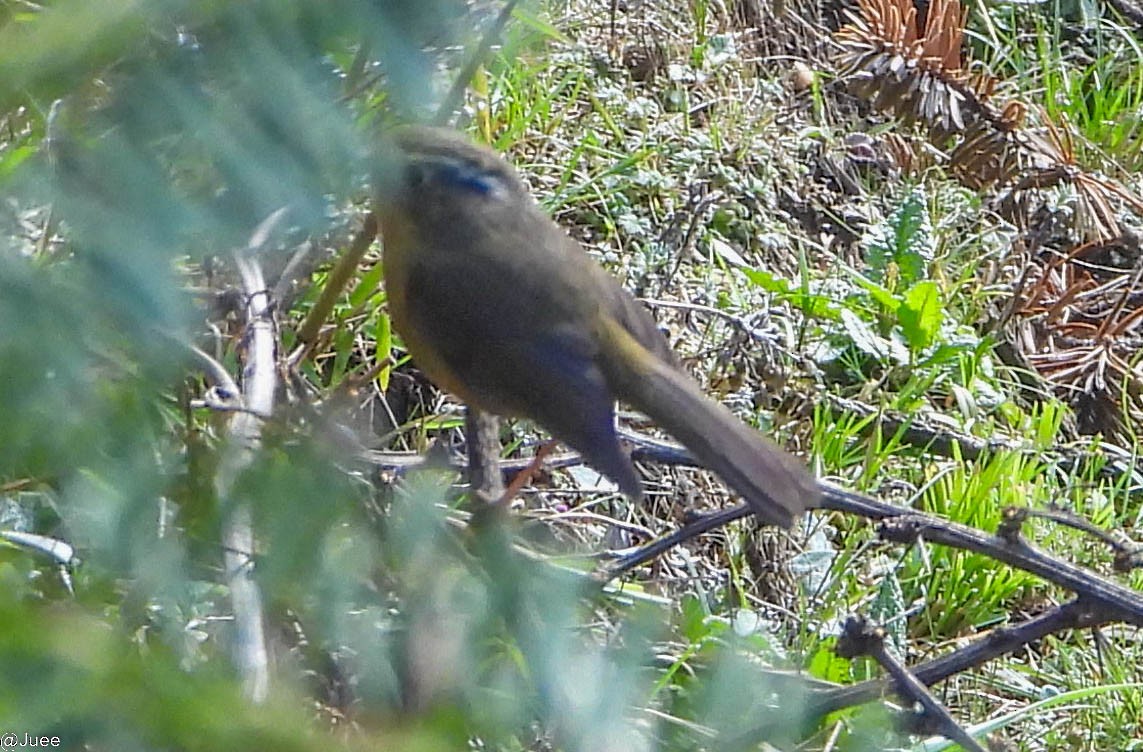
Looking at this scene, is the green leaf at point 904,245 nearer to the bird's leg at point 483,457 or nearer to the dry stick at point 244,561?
the bird's leg at point 483,457

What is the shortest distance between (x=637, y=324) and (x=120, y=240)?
2624 millimetres

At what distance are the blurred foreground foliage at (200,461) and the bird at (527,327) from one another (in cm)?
197

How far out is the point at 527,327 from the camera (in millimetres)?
2920

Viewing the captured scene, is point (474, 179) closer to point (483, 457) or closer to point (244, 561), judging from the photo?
point (483, 457)

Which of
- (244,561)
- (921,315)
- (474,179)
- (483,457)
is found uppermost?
(244,561)

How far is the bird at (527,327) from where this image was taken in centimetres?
265

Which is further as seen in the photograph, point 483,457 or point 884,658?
point 483,457

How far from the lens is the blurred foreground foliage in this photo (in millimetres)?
401

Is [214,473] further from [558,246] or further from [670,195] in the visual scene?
[670,195]

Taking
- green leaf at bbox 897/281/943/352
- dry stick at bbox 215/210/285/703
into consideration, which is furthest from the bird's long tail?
dry stick at bbox 215/210/285/703

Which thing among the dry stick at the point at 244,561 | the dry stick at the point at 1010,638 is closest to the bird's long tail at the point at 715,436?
the dry stick at the point at 1010,638

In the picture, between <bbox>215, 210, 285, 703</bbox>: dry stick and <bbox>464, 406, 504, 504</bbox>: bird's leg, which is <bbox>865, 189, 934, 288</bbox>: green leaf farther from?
<bbox>215, 210, 285, 703</bbox>: dry stick

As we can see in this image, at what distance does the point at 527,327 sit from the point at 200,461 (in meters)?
2.40

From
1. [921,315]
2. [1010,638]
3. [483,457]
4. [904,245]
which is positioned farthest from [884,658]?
[904,245]
